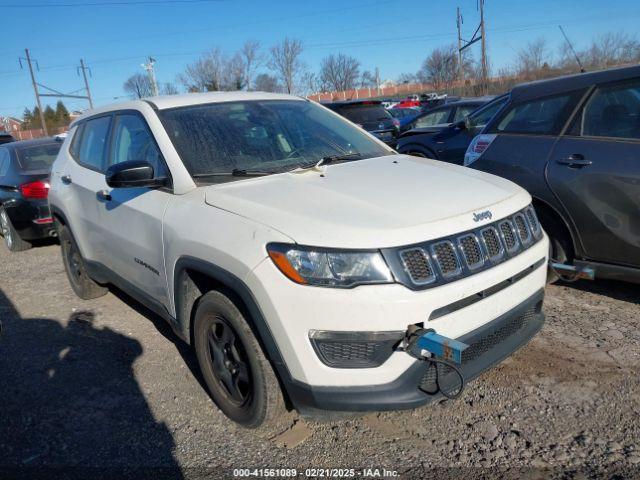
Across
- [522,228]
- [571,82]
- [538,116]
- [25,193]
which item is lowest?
[522,228]

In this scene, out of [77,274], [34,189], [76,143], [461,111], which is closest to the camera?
[76,143]

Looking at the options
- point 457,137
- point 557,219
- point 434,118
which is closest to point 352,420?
point 557,219

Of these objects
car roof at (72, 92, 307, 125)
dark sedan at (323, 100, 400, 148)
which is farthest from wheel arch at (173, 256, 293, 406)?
dark sedan at (323, 100, 400, 148)

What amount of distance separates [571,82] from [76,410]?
4266 millimetres

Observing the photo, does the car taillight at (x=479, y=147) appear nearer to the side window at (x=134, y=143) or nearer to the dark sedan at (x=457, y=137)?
the dark sedan at (x=457, y=137)

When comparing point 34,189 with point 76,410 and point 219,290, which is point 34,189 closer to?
point 76,410

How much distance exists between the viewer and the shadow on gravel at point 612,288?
13.5 ft

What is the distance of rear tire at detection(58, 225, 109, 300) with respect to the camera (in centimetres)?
489

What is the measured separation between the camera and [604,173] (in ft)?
11.9

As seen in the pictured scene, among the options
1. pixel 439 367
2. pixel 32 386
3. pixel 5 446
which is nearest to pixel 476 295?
pixel 439 367

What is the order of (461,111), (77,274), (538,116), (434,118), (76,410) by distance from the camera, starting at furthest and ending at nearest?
(434,118)
(461,111)
(77,274)
(538,116)
(76,410)

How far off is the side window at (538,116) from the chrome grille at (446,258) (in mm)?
2315

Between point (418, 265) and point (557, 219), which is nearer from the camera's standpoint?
point (418, 265)

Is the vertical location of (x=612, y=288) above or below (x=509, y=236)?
below
